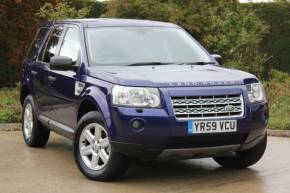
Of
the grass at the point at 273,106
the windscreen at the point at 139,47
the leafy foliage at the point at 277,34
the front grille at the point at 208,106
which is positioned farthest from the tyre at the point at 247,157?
the leafy foliage at the point at 277,34

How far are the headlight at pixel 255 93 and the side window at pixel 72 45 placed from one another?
6.66ft

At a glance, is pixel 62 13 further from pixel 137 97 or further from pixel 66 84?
pixel 137 97

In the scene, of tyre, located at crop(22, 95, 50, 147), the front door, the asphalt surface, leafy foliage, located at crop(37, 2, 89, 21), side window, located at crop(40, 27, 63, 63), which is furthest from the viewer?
leafy foliage, located at crop(37, 2, 89, 21)

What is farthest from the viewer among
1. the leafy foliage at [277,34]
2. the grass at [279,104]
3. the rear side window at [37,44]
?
the leafy foliage at [277,34]

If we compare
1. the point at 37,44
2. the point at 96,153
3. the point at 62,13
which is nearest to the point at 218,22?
the point at 62,13

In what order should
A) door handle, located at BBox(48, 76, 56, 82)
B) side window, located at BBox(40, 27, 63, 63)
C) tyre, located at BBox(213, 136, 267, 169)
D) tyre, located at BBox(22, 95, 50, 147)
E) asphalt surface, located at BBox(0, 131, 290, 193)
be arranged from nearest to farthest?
asphalt surface, located at BBox(0, 131, 290, 193) → tyre, located at BBox(213, 136, 267, 169) → door handle, located at BBox(48, 76, 56, 82) → side window, located at BBox(40, 27, 63, 63) → tyre, located at BBox(22, 95, 50, 147)

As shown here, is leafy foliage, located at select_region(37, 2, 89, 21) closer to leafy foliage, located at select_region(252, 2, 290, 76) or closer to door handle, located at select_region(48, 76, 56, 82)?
door handle, located at select_region(48, 76, 56, 82)

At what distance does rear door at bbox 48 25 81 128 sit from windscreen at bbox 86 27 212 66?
0.77 ft

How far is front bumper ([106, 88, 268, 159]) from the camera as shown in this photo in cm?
633

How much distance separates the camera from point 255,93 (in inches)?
274

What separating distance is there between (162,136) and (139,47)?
168 cm

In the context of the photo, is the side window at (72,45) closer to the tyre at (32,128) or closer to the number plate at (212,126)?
the tyre at (32,128)

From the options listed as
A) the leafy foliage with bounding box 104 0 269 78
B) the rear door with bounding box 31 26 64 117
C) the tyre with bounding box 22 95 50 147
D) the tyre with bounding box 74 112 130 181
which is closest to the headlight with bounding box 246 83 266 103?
the tyre with bounding box 74 112 130 181

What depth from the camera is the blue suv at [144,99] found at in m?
6.39
